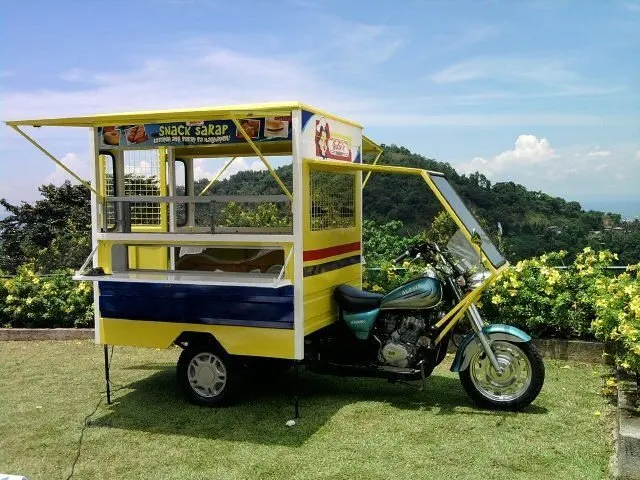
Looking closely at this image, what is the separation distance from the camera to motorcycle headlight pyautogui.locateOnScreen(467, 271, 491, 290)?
545cm

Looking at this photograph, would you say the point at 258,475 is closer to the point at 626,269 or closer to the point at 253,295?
the point at 253,295

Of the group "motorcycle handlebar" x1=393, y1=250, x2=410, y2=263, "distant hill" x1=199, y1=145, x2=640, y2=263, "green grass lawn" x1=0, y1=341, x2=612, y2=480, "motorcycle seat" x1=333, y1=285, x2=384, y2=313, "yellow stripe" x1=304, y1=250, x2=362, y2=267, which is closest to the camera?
"green grass lawn" x1=0, y1=341, x2=612, y2=480

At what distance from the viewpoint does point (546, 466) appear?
4.38m

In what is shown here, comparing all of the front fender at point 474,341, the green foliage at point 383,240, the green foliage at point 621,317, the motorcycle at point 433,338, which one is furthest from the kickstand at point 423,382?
the green foliage at point 383,240

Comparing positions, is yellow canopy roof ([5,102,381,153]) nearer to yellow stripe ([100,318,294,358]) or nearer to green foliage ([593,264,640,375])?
yellow stripe ([100,318,294,358])

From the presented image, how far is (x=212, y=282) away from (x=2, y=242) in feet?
53.1

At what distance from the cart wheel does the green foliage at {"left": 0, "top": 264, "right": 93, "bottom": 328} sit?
344 cm

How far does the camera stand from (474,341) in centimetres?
548

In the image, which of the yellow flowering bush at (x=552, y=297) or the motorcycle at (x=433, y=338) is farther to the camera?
the yellow flowering bush at (x=552, y=297)

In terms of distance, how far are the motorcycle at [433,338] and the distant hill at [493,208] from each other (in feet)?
2.27

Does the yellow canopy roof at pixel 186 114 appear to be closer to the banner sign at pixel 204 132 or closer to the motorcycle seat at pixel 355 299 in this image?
the banner sign at pixel 204 132

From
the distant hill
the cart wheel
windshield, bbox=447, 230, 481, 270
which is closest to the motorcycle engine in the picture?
windshield, bbox=447, 230, 481, 270

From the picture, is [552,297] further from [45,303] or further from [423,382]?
[45,303]

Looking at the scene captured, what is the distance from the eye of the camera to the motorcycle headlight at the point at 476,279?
5.45 m
